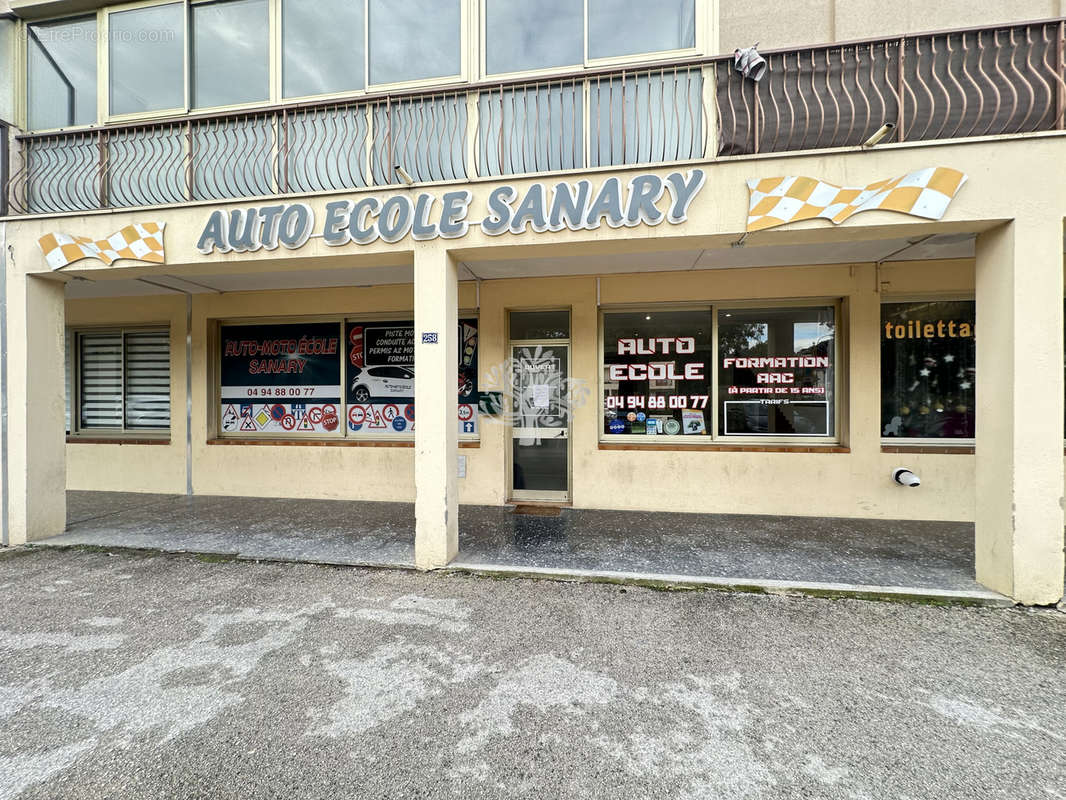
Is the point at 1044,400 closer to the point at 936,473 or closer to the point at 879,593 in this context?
the point at 879,593

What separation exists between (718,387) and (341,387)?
554 cm

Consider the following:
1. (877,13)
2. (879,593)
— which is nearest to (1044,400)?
(879,593)

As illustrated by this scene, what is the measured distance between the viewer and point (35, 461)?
511 cm

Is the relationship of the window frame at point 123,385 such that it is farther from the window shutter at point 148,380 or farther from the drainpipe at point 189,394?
the drainpipe at point 189,394

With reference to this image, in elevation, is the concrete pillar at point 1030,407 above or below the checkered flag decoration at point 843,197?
below

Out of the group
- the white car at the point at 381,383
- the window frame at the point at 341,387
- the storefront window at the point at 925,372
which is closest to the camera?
the storefront window at the point at 925,372

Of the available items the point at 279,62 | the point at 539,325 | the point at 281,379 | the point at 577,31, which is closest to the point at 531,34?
the point at 577,31

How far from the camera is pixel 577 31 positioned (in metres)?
5.01

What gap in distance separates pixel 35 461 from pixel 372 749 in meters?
5.61

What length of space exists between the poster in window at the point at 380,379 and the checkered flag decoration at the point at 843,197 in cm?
455

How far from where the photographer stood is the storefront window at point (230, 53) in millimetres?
5680

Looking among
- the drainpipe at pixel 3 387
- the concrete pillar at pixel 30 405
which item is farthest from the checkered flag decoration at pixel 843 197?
the drainpipe at pixel 3 387

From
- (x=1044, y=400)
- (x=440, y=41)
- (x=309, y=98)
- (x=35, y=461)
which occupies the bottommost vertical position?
(x=35, y=461)

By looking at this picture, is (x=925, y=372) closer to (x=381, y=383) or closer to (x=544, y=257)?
(x=544, y=257)
